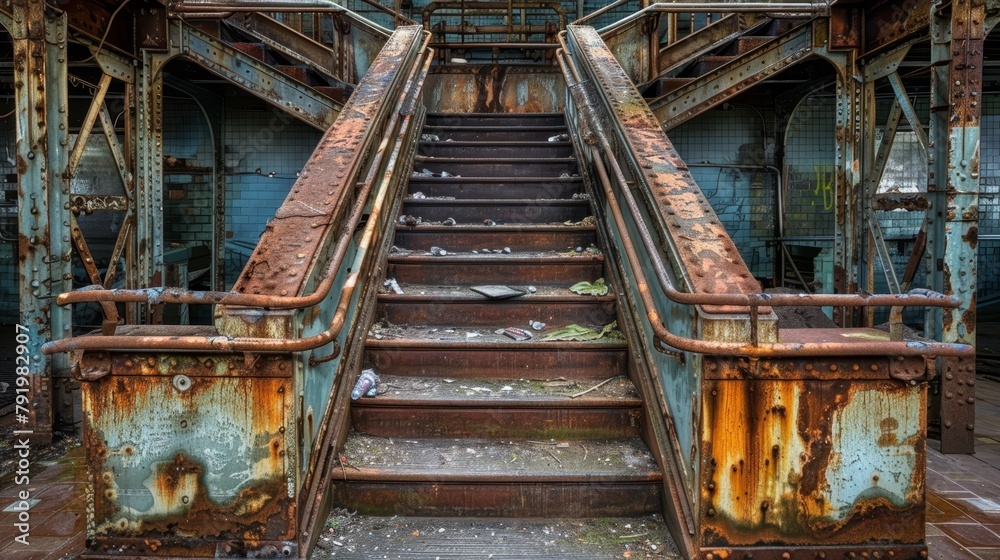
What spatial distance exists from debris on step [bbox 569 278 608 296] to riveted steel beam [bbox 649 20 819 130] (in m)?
2.99

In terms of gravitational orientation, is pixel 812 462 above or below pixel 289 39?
below

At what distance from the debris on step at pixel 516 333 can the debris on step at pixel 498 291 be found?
8.9 inches

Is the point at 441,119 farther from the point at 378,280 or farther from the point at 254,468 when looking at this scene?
the point at 254,468

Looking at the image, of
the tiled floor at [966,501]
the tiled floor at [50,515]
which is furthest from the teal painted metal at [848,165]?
the tiled floor at [50,515]

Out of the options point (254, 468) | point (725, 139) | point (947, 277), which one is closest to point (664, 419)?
point (254, 468)

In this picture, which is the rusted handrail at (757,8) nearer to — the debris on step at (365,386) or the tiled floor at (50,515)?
the debris on step at (365,386)

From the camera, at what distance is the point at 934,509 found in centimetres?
334

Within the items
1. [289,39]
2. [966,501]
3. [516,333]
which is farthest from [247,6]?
[966,501]

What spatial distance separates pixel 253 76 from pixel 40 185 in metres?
2.63

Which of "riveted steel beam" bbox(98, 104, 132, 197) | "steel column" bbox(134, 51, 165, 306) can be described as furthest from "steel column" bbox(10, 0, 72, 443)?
"steel column" bbox(134, 51, 165, 306)

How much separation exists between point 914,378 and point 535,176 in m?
3.70

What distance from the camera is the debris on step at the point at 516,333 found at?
383 centimetres

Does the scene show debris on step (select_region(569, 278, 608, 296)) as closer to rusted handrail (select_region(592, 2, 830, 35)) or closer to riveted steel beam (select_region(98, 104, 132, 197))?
rusted handrail (select_region(592, 2, 830, 35))

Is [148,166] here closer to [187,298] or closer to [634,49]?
[187,298]
